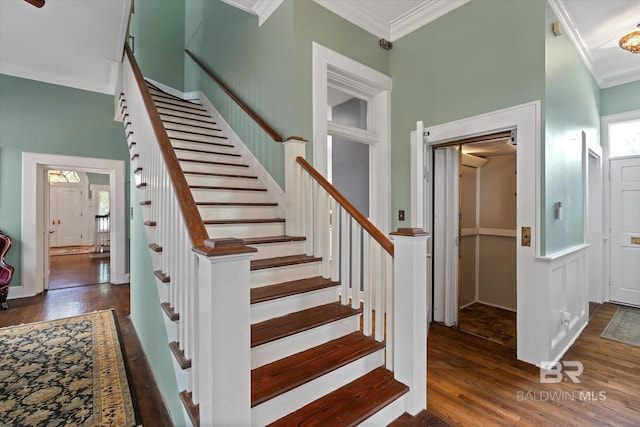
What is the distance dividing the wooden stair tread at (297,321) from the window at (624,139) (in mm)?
4489

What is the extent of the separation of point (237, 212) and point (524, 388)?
264cm

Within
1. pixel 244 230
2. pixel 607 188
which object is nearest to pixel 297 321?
pixel 244 230

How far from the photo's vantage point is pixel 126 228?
5.24 m

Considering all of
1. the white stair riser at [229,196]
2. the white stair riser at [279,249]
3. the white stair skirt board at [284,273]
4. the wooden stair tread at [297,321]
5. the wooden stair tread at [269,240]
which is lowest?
the wooden stair tread at [297,321]

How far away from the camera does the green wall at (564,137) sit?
8.02ft

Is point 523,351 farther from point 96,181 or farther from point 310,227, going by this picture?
point 96,181

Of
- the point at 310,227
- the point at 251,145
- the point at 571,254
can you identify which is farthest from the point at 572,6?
the point at 251,145

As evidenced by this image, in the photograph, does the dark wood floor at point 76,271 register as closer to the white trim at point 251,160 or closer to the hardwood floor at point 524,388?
the white trim at point 251,160

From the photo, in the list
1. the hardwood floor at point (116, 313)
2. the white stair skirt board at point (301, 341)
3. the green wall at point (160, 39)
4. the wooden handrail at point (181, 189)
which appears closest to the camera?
the wooden handrail at point (181, 189)

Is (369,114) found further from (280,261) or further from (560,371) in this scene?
(560,371)

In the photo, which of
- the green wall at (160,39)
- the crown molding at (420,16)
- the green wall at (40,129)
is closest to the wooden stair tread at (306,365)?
the crown molding at (420,16)

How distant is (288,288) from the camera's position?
2096 mm

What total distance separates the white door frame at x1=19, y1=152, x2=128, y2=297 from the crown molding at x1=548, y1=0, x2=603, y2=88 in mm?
6217

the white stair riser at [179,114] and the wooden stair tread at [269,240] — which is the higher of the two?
the white stair riser at [179,114]
